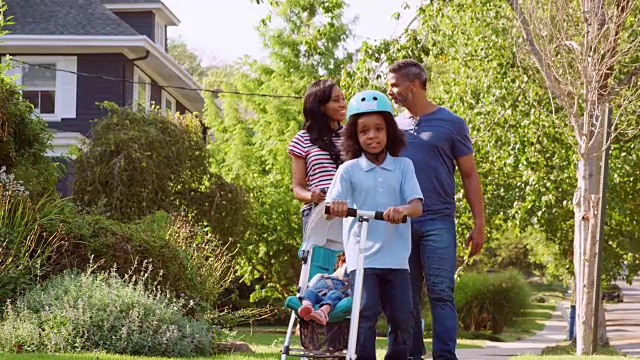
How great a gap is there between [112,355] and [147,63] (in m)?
24.3

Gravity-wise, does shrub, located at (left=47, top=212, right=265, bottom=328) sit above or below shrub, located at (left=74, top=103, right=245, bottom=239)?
below

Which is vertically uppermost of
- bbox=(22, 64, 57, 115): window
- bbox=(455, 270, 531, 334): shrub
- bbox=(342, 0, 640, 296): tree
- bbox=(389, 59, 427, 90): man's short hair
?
bbox=(22, 64, 57, 115): window

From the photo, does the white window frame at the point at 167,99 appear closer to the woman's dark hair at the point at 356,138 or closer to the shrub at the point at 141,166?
the shrub at the point at 141,166

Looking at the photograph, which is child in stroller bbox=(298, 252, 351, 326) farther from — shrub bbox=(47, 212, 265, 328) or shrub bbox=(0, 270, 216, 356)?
shrub bbox=(47, 212, 265, 328)

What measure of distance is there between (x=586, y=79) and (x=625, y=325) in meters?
24.5

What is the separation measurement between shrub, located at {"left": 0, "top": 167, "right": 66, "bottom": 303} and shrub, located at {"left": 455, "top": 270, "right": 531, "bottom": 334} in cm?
2123

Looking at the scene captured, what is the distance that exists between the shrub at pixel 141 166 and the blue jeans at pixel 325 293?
14422 mm

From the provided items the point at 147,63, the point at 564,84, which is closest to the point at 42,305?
the point at 564,84

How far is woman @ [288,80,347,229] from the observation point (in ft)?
27.3

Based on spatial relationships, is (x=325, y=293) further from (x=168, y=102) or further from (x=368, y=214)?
(x=168, y=102)

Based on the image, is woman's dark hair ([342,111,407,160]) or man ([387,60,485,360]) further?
man ([387,60,485,360])

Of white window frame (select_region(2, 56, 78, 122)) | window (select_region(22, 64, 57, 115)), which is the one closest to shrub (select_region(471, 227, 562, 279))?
white window frame (select_region(2, 56, 78, 122))

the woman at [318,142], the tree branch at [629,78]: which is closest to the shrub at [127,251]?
the woman at [318,142]

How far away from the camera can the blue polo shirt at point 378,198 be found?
714 centimetres
